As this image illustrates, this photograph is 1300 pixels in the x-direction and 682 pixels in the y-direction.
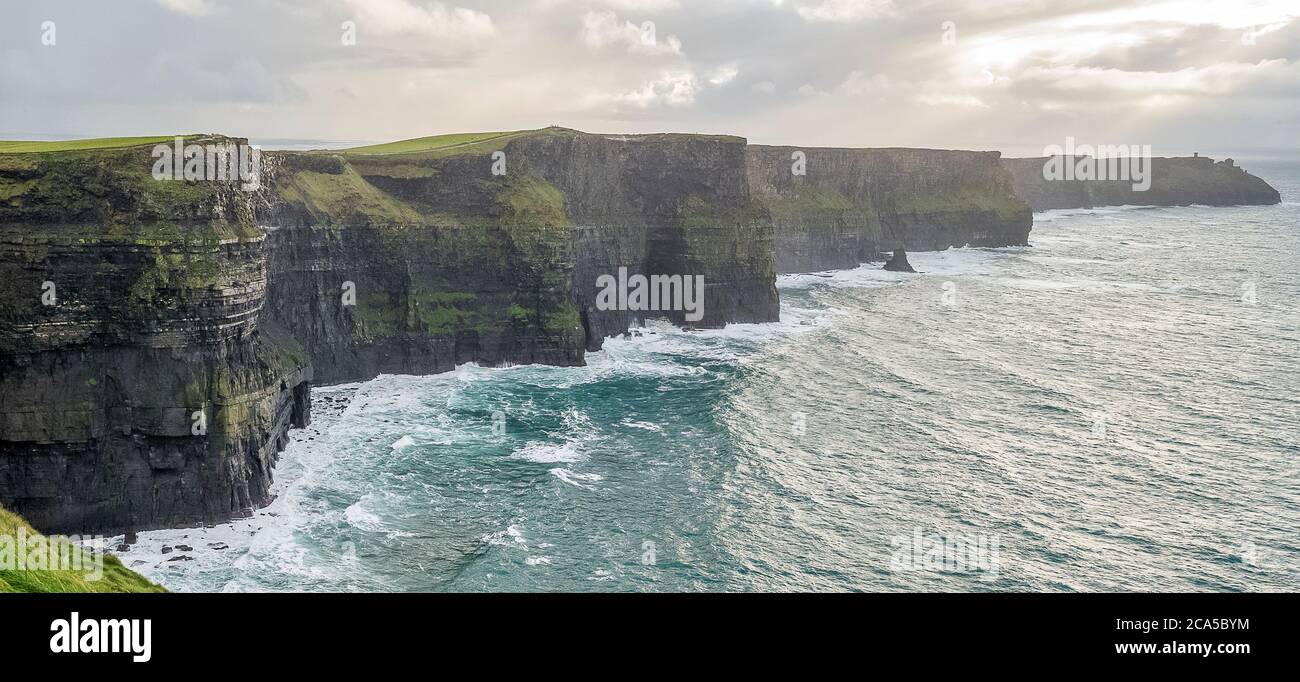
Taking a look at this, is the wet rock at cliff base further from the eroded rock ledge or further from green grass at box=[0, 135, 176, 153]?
green grass at box=[0, 135, 176, 153]

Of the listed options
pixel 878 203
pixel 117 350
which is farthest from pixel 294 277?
pixel 878 203

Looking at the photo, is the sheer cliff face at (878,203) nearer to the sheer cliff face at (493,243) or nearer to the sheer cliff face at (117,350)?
the sheer cliff face at (493,243)

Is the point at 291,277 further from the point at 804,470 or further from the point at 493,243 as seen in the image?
the point at 804,470

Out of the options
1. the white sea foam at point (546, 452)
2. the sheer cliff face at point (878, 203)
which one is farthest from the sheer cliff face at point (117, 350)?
the sheer cliff face at point (878, 203)

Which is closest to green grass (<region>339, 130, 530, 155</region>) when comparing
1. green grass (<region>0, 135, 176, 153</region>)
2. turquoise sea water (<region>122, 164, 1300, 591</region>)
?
turquoise sea water (<region>122, 164, 1300, 591</region>)

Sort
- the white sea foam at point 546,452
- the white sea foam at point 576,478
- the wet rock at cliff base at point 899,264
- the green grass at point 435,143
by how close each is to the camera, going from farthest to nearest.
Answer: the wet rock at cliff base at point 899,264 < the green grass at point 435,143 < the white sea foam at point 546,452 < the white sea foam at point 576,478

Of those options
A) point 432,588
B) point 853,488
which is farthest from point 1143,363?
point 432,588
